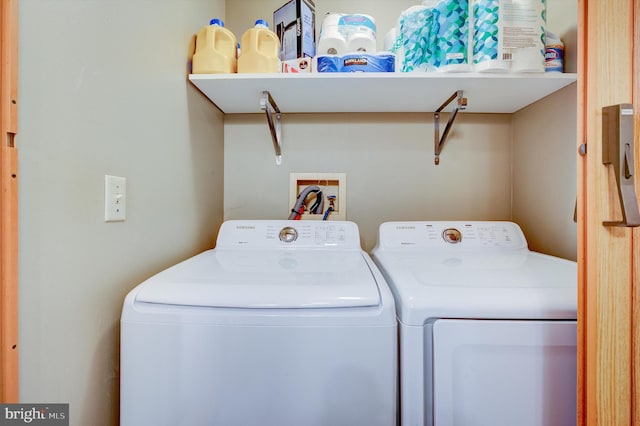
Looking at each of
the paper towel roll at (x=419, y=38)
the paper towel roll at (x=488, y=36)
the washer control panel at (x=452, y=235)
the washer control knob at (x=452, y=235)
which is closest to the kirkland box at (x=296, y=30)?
the paper towel roll at (x=419, y=38)

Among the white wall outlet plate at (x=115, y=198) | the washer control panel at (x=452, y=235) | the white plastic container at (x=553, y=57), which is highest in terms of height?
the white plastic container at (x=553, y=57)

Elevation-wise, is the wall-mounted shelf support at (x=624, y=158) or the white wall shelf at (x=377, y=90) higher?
the white wall shelf at (x=377, y=90)

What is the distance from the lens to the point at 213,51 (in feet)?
3.47

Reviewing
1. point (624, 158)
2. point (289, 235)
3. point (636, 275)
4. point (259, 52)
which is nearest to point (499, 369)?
point (636, 275)

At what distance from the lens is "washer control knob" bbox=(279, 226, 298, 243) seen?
1153 millimetres

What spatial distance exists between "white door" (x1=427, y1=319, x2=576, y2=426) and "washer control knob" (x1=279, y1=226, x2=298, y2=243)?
26.2 inches

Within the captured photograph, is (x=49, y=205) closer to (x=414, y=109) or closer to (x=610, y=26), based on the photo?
(x=610, y=26)

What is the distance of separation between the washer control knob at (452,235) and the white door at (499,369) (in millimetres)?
549

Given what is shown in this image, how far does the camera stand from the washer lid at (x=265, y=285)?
0.62m

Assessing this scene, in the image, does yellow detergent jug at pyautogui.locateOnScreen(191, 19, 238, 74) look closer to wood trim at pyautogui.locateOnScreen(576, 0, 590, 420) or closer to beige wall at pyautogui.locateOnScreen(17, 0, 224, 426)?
beige wall at pyautogui.locateOnScreen(17, 0, 224, 426)

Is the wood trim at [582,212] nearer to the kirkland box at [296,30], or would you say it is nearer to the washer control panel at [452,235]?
the washer control panel at [452,235]

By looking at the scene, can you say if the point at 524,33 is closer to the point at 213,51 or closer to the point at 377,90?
the point at 377,90

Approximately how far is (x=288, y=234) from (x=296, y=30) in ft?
2.80

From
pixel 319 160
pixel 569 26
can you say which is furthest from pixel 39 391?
pixel 569 26
